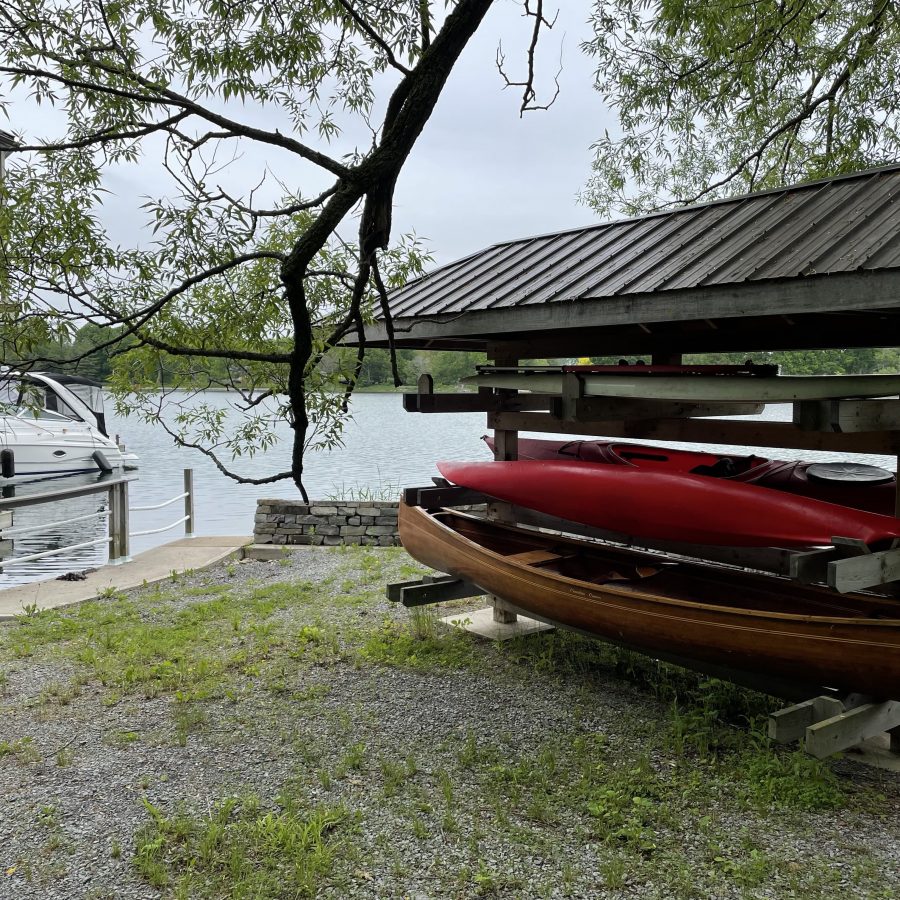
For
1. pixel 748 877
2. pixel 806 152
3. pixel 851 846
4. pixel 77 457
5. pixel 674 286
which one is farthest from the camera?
pixel 77 457

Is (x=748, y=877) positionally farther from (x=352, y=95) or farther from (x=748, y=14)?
(x=748, y=14)

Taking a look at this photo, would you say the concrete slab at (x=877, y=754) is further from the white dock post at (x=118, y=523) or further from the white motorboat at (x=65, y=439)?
the white motorboat at (x=65, y=439)

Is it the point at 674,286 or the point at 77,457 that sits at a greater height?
the point at 674,286

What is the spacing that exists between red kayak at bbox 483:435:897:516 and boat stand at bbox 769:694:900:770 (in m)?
1.49

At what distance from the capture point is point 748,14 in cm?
912

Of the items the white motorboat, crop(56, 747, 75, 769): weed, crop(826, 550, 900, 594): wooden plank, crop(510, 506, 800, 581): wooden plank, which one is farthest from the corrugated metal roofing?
the white motorboat

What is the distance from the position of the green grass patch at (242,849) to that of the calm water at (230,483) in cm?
386

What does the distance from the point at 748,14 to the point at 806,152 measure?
2419 mm

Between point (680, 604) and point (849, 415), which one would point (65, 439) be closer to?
point (680, 604)

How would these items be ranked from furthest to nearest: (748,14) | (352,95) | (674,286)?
(748,14) < (352,95) < (674,286)

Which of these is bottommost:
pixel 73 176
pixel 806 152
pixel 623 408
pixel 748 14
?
pixel 623 408

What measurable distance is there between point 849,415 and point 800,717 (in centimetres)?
160

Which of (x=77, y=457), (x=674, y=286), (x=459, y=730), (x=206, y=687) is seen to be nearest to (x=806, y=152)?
(x=674, y=286)

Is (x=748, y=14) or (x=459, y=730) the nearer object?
(x=459, y=730)
